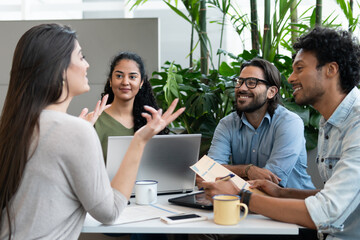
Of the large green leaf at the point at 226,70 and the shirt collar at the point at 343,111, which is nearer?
the shirt collar at the point at 343,111

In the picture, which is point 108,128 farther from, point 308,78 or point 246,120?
point 308,78

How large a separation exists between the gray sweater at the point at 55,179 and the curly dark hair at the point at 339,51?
1.01m

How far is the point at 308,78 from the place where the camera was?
65.1 inches

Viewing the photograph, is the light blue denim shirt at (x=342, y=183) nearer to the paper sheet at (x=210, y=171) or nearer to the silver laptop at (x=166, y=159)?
the paper sheet at (x=210, y=171)

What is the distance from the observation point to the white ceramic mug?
1628 mm

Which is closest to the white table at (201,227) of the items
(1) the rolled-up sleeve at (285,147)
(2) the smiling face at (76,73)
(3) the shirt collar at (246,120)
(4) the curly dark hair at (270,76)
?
(2) the smiling face at (76,73)

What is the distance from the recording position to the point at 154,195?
1.64m

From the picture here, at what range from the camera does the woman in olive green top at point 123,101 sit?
2.36m

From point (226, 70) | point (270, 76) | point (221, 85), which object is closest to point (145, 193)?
point (270, 76)

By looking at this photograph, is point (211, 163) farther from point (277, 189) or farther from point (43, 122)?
point (43, 122)

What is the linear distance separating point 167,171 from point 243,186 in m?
0.35

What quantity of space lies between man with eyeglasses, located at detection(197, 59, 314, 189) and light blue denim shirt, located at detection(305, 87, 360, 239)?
64cm

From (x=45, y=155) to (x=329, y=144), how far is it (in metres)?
1.08

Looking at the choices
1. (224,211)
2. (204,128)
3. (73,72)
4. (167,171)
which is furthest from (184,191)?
(204,128)
